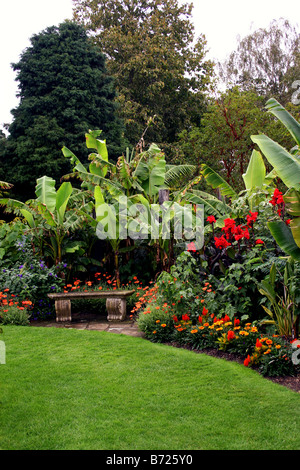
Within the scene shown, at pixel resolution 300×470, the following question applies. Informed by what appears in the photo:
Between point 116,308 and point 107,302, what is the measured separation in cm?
20

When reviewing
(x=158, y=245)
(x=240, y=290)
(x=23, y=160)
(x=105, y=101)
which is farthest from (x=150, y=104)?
(x=240, y=290)

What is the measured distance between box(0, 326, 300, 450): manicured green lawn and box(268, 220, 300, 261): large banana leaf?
1.34m

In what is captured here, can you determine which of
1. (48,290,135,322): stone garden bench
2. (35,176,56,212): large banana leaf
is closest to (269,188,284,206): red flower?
(48,290,135,322): stone garden bench

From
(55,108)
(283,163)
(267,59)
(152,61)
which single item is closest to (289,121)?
(283,163)

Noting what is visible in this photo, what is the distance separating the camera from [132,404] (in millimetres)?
3654

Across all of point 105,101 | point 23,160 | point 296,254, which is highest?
point 105,101

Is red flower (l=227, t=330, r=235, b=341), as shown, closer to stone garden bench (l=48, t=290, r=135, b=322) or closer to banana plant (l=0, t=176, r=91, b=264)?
stone garden bench (l=48, t=290, r=135, b=322)

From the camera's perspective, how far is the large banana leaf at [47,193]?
831 cm

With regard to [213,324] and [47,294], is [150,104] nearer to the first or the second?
[47,294]

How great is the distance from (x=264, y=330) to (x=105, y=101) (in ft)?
42.3

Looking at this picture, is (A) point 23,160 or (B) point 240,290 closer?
(B) point 240,290

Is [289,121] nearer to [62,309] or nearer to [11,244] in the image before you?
[62,309]

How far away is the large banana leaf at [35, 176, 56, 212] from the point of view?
8.31 meters

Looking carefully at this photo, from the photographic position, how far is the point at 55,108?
49.5ft
